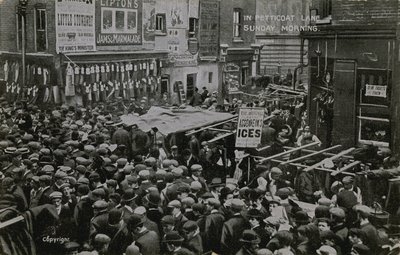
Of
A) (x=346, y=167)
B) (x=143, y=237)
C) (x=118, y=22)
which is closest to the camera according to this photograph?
(x=143, y=237)

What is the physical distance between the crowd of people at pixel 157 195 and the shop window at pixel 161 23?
1325 millimetres

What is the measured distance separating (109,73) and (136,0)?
1.08 m

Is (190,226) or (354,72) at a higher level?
(354,72)

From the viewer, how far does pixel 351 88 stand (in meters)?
6.97

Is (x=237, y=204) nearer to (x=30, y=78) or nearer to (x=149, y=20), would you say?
(x=149, y=20)

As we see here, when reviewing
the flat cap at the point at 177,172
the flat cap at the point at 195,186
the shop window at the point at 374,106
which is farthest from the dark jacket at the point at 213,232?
the shop window at the point at 374,106

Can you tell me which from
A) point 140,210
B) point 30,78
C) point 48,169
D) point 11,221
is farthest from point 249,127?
point 11,221

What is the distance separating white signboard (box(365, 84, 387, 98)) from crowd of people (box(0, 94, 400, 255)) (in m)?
0.94

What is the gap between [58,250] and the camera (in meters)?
6.89

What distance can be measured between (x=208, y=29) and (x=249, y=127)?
1.54 m

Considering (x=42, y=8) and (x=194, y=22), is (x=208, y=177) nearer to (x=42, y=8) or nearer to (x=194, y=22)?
(x=194, y=22)

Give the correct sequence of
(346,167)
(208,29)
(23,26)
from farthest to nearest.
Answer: (208,29), (23,26), (346,167)

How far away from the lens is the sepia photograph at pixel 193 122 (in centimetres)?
661

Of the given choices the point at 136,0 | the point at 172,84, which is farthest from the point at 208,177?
the point at 136,0
